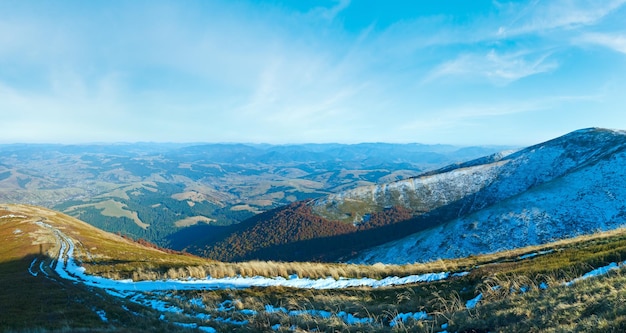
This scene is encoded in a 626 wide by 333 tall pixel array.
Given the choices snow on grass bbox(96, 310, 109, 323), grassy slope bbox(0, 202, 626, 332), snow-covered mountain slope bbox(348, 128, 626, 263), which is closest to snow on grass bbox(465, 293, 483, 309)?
grassy slope bbox(0, 202, 626, 332)

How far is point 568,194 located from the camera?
8212 centimetres

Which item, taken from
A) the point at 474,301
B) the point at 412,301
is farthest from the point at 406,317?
the point at 474,301

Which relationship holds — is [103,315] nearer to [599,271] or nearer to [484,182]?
[599,271]

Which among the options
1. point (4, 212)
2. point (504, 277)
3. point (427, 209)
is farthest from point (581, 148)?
point (4, 212)

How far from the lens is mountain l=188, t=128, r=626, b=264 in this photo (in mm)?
75500

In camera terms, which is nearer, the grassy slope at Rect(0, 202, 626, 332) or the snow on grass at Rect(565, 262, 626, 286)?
Result: the grassy slope at Rect(0, 202, 626, 332)

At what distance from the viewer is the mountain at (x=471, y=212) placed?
75.5m

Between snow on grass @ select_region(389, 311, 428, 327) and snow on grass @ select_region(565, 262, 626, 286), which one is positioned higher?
snow on grass @ select_region(565, 262, 626, 286)

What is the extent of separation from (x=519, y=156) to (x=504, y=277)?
195 metres

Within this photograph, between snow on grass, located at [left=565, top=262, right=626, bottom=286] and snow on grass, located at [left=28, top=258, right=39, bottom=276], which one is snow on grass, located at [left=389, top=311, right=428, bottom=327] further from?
snow on grass, located at [left=28, top=258, right=39, bottom=276]

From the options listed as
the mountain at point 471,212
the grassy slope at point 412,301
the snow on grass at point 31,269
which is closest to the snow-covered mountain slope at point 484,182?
the mountain at point 471,212

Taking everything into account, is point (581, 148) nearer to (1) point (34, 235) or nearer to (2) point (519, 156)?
(2) point (519, 156)

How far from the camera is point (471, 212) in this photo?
118875mm

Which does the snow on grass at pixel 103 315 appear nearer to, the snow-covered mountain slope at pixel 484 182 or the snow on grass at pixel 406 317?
the snow on grass at pixel 406 317
